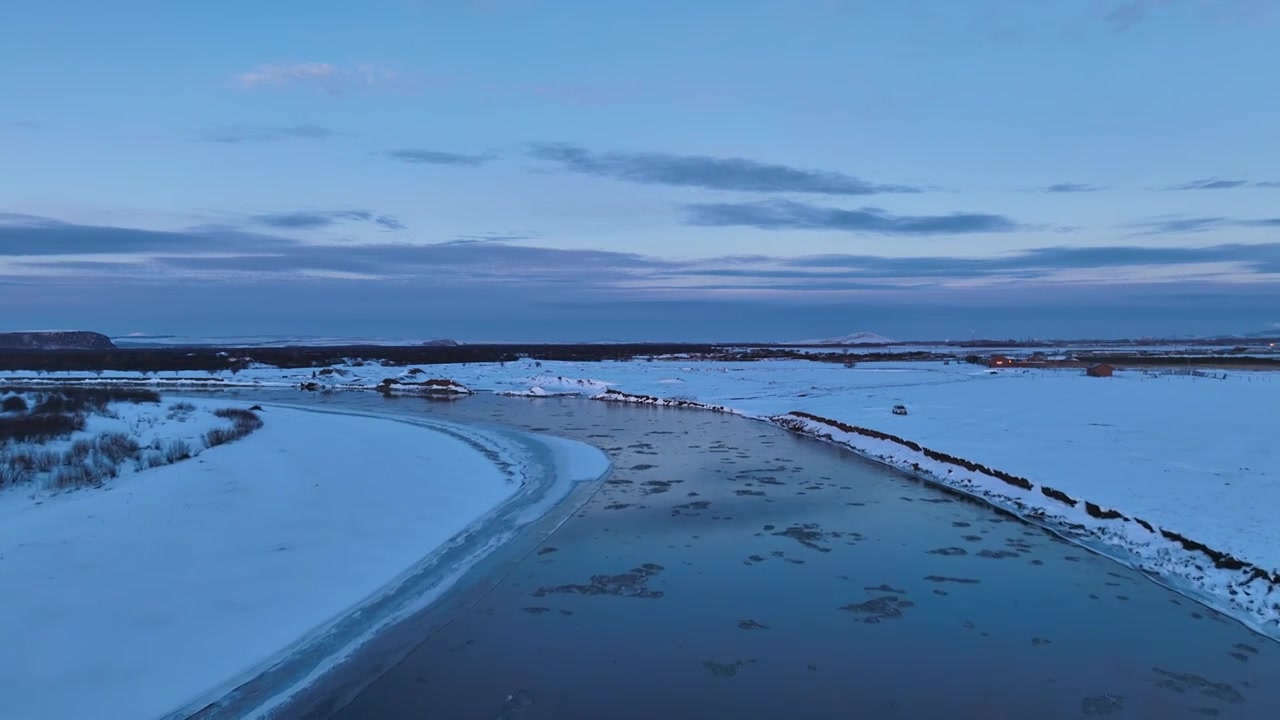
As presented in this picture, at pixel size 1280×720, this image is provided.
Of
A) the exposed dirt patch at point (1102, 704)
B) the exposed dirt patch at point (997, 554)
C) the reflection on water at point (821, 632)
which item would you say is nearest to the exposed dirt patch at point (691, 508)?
the reflection on water at point (821, 632)

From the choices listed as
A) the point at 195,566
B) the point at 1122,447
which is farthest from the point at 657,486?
the point at 1122,447

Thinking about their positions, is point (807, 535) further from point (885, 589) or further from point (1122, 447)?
point (1122, 447)

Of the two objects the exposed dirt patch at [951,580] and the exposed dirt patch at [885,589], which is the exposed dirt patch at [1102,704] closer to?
the exposed dirt patch at [885,589]

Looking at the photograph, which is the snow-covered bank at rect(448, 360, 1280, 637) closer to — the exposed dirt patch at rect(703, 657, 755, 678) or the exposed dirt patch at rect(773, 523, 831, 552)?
the exposed dirt patch at rect(773, 523, 831, 552)

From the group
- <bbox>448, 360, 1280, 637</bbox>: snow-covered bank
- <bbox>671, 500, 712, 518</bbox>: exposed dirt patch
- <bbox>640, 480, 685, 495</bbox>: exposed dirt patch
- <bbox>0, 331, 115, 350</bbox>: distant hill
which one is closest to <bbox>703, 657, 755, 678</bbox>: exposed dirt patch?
<bbox>448, 360, 1280, 637</bbox>: snow-covered bank

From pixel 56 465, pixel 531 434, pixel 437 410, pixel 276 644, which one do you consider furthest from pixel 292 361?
pixel 276 644
